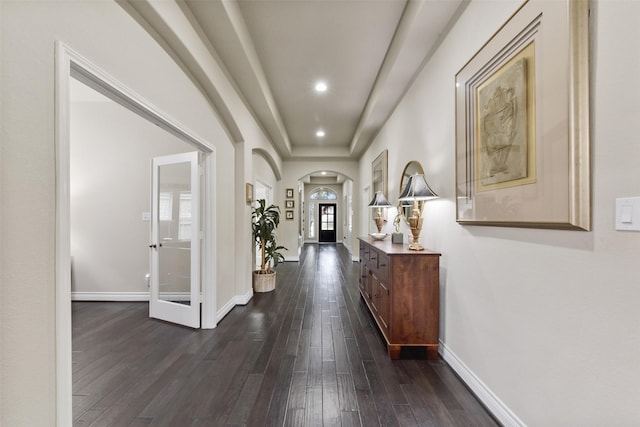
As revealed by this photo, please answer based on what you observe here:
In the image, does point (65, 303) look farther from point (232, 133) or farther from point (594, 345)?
point (232, 133)

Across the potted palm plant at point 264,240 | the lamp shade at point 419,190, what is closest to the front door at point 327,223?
the potted palm plant at point 264,240

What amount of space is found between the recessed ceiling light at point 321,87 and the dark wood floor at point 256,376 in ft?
10.1

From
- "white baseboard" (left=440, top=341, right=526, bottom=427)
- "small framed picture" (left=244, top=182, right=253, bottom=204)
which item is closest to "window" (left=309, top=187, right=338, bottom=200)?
"small framed picture" (left=244, top=182, right=253, bottom=204)

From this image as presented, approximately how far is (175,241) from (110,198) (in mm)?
1513

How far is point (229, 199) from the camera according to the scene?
343 centimetres

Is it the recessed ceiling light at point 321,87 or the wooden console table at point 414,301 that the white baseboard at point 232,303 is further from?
the recessed ceiling light at point 321,87

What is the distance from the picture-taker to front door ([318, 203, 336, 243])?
11961 mm

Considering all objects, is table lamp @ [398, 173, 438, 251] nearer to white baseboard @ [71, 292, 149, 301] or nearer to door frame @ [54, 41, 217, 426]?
door frame @ [54, 41, 217, 426]

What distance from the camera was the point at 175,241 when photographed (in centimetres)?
305

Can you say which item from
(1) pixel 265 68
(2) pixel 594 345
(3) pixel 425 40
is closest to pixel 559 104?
(2) pixel 594 345

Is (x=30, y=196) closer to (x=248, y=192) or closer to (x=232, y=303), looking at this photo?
(x=232, y=303)

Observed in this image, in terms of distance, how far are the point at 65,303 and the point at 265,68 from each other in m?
3.05

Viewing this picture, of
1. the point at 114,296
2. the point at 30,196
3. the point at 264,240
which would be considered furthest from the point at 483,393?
the point at 114,296

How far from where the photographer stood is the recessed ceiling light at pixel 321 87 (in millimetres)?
3575
